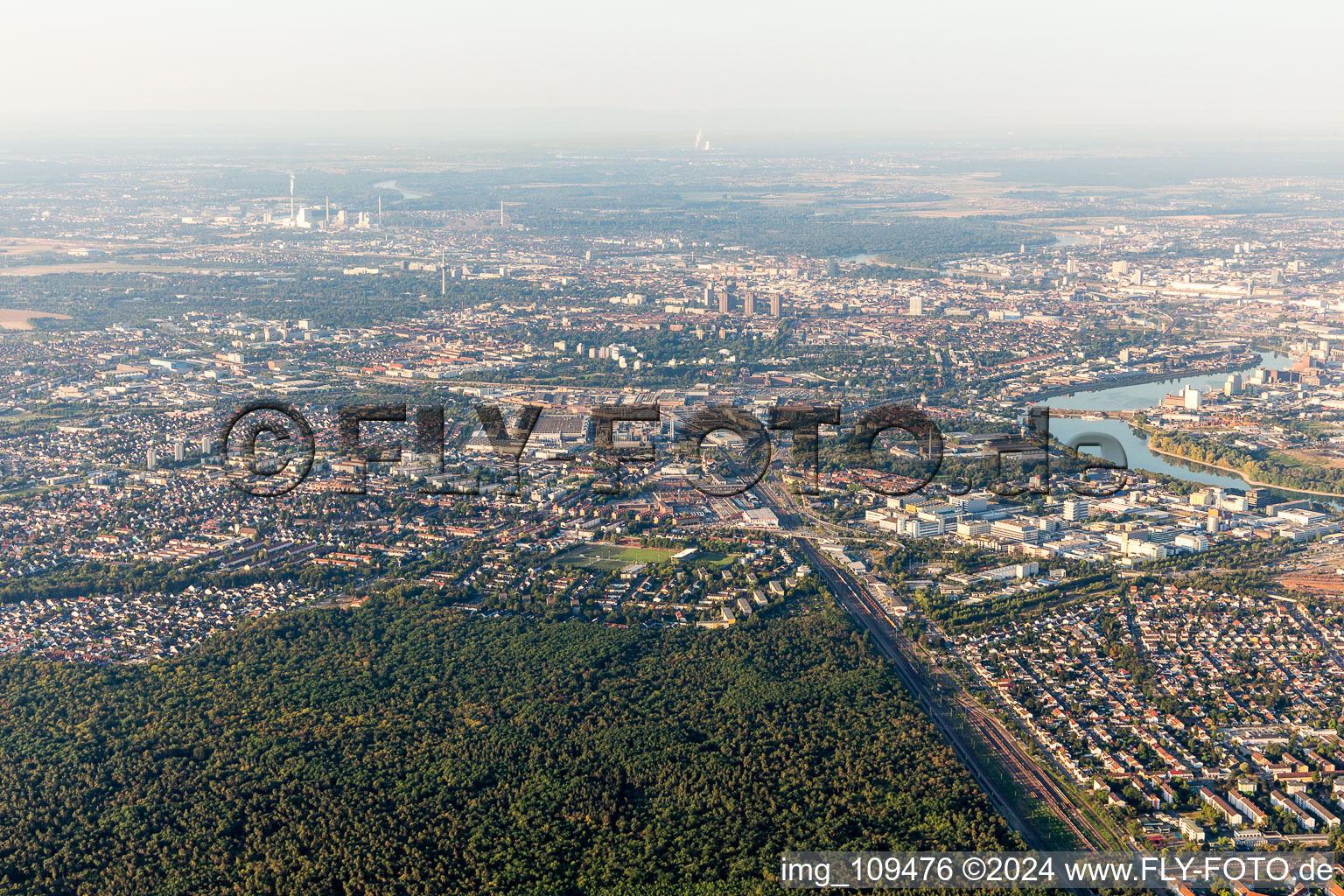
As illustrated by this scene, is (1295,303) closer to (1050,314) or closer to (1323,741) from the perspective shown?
(1050,314)

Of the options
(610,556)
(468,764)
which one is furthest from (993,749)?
(610,556)

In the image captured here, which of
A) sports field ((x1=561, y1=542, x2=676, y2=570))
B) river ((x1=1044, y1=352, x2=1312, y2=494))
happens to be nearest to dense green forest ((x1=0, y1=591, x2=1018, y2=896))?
sports field ((x1=561, y1=542, x2=676, y2=570))

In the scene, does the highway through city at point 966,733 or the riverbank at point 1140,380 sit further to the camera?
the riverbank at point 1140,380

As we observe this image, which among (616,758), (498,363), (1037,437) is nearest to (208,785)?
(616,758)

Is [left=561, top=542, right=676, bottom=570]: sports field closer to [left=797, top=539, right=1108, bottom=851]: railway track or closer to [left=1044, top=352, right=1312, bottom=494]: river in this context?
[left=797, top=539, right=1108, bottom=851]: railway track

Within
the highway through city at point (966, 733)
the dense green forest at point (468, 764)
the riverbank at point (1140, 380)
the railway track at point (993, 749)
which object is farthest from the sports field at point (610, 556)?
the riverbank at point (1140, 380)

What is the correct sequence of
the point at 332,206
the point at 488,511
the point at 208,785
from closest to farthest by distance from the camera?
the point at 208,785, the point at 488,511, the point at 332,206

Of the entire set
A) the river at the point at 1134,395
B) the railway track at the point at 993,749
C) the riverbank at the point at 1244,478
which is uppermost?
the river at the point at 1134,395

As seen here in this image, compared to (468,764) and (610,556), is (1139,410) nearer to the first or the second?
(610,556)

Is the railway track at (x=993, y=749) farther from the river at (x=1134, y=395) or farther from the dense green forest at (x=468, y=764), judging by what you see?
the river at (x=1134, y=395)
